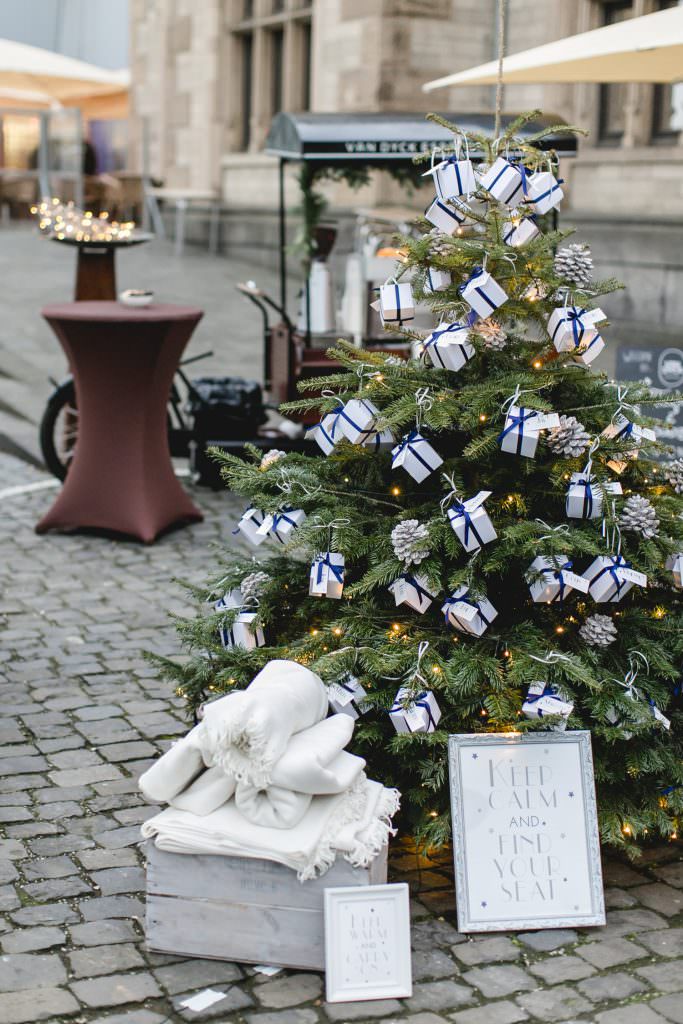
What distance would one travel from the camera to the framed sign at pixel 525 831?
3.76 meters

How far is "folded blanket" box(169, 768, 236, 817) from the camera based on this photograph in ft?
11.7

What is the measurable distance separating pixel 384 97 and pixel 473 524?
41.4 feet

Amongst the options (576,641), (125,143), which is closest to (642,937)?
(576,641)

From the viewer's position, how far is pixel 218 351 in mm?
12992

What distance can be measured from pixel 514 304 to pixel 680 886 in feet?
6.08

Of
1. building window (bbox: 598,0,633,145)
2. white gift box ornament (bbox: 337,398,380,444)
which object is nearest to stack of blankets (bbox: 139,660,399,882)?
white gift box ornament (bbox: 337,398,380,444)

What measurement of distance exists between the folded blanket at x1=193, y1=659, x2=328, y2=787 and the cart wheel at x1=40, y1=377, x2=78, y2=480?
540cm

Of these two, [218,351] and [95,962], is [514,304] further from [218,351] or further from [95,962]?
[218,351]

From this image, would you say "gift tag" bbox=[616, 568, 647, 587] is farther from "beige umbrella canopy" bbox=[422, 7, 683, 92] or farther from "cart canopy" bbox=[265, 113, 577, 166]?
"cart canopy" bbox=[265, 113, 577, 166]

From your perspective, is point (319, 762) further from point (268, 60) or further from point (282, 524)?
point (268, 60)

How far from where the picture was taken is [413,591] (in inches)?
159

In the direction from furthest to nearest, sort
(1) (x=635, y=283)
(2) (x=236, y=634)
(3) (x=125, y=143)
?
1. (3) (x=125, y=143)
2. (1) (x=635, y=283)
3. (2) (x=236, y=634)

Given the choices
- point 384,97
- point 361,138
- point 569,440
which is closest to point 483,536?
point 569,440

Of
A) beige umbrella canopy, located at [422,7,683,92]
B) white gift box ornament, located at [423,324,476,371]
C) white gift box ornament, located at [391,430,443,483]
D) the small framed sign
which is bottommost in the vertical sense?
the small framed sign
